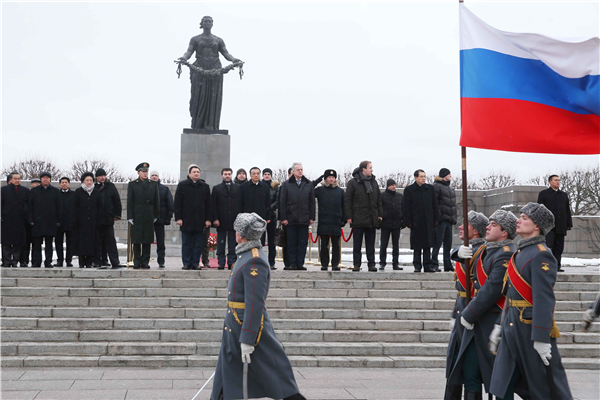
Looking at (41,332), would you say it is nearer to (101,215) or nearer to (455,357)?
(101,215)

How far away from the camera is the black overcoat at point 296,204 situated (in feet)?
40.5

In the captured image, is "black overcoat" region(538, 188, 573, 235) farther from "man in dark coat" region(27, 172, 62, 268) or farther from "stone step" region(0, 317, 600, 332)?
"man in dark coat" region(27, 172, 62, 268)

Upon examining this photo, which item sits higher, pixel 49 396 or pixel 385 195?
pixel 385 195

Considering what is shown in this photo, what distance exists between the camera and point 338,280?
454 inches

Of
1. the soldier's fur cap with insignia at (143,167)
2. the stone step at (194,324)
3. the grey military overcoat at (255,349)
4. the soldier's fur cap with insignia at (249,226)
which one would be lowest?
the stone step at (194,324)

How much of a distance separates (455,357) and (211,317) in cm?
497

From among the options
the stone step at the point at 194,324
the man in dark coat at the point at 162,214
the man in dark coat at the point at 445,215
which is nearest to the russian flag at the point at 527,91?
the stone step at the point at 194,324

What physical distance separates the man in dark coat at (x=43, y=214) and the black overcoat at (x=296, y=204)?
4360mm

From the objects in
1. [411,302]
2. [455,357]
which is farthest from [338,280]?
[455,357]

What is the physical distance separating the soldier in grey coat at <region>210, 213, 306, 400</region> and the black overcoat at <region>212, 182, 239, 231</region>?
7.28 metres

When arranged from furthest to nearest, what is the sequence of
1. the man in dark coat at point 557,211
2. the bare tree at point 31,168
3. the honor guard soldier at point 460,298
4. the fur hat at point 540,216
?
1. the bare tree at point 31,168
2. the man in dark coat at point 557,211
3. the honor guard soldier at point 460,298
4. the fur hat at point 540,216

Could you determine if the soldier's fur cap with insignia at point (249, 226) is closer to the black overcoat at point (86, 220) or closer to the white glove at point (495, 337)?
the white glove at point (495, 337)

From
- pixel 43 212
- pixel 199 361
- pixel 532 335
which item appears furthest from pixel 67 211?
pixel 532 335

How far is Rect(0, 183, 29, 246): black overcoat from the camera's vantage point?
41.0 feet
